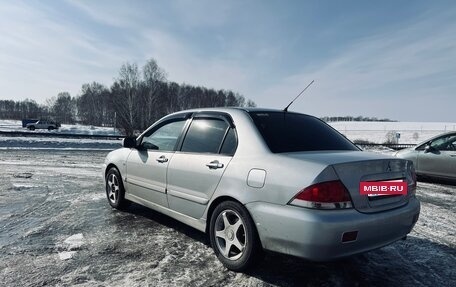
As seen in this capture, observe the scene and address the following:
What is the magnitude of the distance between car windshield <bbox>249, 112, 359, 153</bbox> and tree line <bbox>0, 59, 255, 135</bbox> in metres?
22.3

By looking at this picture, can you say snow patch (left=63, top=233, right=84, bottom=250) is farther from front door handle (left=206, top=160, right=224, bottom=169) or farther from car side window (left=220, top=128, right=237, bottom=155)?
car side window (left=220, top=128, right=237, bottom=155)

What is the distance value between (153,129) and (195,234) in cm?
162

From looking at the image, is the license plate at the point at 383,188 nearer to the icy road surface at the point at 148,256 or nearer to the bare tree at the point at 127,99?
the icy road surface at the point at 148,256

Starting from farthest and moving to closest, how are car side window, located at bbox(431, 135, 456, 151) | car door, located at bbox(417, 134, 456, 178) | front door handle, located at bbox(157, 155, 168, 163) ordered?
car side window, located at bbox(431, 135, 456, 151)
car door, located at bbox(417, 134, 456, 178)
front door handle, located at bbox(157, 155, 168, 163)

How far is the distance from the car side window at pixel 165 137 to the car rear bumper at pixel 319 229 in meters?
1.70

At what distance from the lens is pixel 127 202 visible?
561 cm

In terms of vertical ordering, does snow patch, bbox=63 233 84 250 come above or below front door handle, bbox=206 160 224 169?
below

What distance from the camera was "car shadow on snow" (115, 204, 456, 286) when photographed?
3.18 metres

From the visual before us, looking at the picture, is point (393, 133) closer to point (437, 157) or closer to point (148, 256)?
point (437, 157)

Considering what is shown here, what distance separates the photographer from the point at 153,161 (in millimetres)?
4586

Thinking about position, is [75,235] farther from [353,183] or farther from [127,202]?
[353,183]

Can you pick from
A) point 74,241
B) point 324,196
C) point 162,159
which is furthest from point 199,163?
point 74,241

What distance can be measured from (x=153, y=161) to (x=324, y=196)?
2.54 meters

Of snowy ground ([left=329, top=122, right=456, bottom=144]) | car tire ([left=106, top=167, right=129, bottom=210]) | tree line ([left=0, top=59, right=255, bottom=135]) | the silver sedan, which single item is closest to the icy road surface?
car tire ([left=106, top=167, right=129, bottom=210])
